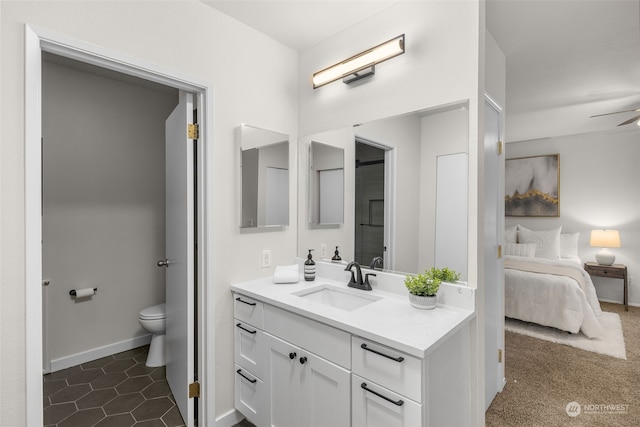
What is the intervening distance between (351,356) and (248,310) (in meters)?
0.78

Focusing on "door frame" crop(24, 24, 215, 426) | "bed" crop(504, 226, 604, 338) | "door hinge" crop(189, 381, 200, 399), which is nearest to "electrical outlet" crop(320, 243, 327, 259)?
"door hinge" crop(189, 381, 200, 399)

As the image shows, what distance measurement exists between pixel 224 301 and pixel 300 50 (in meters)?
1.90

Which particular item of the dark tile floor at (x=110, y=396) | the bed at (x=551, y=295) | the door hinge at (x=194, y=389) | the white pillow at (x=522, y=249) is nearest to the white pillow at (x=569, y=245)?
the white pillow at (x=522, y=249)

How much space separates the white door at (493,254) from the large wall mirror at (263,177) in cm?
137

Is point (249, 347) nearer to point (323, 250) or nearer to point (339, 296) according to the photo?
point (339, 296)

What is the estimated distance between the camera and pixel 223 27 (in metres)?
1.92

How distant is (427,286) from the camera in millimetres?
1527

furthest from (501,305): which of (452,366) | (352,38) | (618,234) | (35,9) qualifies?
(618,234)

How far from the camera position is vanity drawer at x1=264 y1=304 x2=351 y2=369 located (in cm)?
136

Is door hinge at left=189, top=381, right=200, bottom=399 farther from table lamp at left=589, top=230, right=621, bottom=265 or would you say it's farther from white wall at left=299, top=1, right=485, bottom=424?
table lamp at left=589, top=230, right=621, bottom=265

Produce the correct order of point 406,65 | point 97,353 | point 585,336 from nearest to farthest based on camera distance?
point 406,65 → point 97,353 → point 585,336

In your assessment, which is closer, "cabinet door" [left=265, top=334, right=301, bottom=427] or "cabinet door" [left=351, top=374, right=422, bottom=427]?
"cabinet door" [left=351, top=374, right=422, bottom=427]

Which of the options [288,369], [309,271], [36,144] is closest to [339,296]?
[309,271]

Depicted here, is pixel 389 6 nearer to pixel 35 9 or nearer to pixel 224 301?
pixel 35 9
